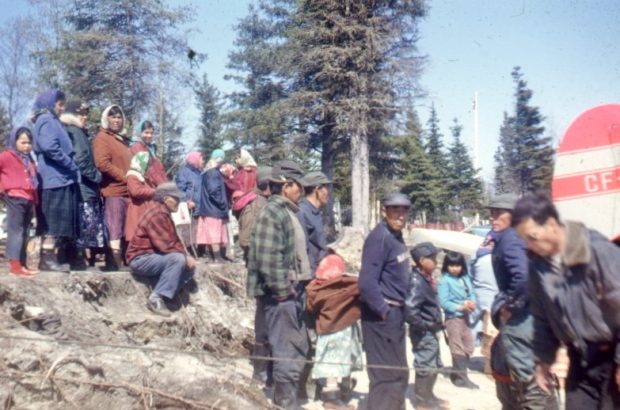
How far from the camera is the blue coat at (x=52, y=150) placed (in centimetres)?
592

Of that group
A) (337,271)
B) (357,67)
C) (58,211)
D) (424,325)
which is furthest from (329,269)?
(357,67)

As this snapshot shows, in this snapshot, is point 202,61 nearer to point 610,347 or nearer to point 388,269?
point 388,269

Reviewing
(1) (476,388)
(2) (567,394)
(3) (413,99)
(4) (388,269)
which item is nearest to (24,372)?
(4) (388,269)

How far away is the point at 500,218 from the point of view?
17.0 ft

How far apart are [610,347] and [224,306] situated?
16.7 feet

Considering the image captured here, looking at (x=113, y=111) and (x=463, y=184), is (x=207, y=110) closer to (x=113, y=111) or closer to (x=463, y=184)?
(x=463, y=184)

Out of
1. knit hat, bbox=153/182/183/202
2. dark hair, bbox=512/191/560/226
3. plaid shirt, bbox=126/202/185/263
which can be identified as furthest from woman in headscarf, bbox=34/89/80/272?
dark hair, bbox=512/191/560/226

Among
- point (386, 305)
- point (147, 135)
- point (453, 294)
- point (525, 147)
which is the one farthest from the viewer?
point (525, 147)

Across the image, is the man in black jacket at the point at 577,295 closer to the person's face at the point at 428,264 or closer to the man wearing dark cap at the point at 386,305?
the man wearing dark cap at the point at 386,305

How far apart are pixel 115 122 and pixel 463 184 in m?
39.3

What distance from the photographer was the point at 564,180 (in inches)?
170

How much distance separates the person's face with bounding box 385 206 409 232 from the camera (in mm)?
4777

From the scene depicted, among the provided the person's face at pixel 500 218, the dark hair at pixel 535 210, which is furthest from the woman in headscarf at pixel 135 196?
the dark hair at pixel 535 210

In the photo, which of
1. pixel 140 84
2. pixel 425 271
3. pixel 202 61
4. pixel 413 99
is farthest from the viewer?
pixel 202 61
